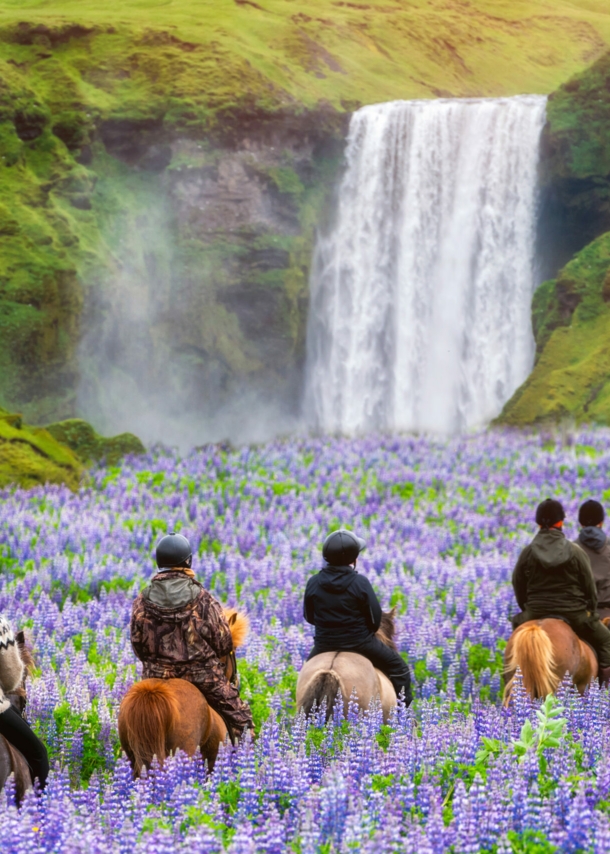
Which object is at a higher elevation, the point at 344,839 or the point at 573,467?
the point at 573,467

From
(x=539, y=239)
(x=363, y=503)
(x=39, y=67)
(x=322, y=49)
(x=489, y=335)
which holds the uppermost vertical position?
(x=322, y=49)

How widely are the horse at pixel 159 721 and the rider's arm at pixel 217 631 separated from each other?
0.40 meters

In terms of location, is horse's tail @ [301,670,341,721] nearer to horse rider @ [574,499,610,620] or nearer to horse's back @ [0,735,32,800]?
horse's back @ [0,735,32,800]

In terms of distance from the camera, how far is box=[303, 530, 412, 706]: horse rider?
7910 mm

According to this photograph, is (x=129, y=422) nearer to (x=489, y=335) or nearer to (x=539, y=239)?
(x=489, y=335)

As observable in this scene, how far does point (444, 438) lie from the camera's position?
26.9 meters

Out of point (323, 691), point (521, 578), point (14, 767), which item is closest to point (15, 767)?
point (14, 767)

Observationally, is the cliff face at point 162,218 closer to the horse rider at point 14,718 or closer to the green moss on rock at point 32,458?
the green moss on rock at point 32,458

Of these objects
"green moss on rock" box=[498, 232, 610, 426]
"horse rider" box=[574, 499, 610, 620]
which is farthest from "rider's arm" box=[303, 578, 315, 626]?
"green moss on rock" box=[498, 232, 610, 426]

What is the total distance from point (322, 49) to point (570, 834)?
152ft

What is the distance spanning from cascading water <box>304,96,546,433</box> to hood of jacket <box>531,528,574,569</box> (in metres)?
29.9

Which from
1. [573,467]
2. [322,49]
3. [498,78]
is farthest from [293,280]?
[573,467]

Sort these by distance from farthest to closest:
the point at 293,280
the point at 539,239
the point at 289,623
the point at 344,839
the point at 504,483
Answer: the point at 293,280, the point at 539,239, the point at 504,483, the point at 289,623, the point at 344,839

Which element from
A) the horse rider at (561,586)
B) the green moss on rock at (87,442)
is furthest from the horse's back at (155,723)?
the green moss on rock at (87,442)
